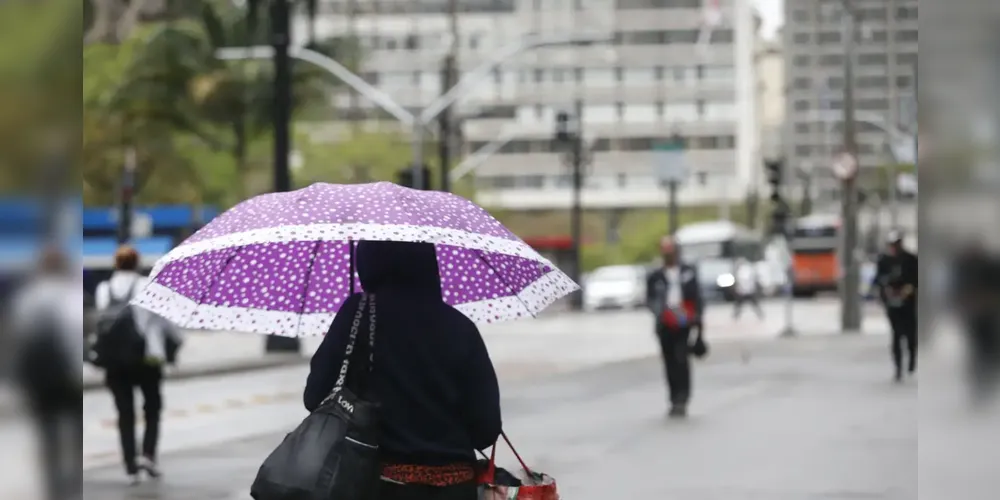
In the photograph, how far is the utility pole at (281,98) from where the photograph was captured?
29875mm

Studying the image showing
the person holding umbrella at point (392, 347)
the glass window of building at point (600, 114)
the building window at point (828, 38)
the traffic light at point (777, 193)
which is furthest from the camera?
the building window at point (828, 38)

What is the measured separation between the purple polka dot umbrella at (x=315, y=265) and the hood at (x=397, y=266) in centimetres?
12

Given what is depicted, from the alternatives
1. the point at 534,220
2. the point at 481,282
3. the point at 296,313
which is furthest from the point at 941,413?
the point at 534,220

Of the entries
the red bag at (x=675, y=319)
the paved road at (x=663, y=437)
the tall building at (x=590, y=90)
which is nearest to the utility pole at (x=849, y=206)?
the paved road at (x=663, y=437)

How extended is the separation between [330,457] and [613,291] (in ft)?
221

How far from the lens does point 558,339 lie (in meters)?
41.3

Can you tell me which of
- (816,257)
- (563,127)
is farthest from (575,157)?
(563,127)

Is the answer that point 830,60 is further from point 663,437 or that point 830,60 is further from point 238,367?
point 663,437

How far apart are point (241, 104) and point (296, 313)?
146 ft

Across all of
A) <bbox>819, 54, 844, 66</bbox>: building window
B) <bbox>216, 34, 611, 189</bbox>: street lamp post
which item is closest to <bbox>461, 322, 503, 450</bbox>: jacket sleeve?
<bbox>216, 34, 611, 189</bbox>: street lamp post

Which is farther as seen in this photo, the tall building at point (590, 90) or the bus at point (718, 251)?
the tall building at point (590, 90)

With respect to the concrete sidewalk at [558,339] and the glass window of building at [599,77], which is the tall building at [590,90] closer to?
the glass window of building at [599,77]

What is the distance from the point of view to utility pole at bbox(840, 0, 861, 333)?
39.1 metres

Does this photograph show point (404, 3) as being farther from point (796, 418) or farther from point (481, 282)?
point (481, 282)
